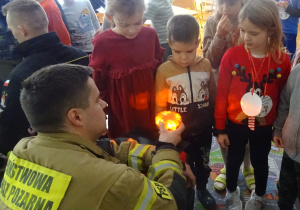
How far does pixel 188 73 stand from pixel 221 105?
0.35m

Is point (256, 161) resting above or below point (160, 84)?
below

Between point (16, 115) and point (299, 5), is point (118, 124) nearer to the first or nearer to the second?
point (16, 115)

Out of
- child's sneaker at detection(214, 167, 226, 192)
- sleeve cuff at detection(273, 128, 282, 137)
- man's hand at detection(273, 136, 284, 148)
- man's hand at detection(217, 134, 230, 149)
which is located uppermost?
sleeve cuff at detection(273, 128, 282, 137)

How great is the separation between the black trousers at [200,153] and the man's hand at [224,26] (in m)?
0.77

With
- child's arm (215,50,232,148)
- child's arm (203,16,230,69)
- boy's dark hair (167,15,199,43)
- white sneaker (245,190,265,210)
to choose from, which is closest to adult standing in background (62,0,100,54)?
child's arm (203,16,230,69)

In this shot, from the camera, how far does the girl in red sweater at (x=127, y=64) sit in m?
2.08

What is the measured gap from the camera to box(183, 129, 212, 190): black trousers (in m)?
2.29

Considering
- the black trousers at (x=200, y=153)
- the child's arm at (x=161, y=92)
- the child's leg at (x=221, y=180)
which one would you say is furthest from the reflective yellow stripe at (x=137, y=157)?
the child's leg at (x=221, y=180)

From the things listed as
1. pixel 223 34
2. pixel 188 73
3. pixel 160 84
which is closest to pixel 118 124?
pixel 160 84

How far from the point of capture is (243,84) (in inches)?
79.8

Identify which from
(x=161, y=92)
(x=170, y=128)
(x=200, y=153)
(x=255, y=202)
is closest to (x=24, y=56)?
(x=161, y=92)

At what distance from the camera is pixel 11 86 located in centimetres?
204

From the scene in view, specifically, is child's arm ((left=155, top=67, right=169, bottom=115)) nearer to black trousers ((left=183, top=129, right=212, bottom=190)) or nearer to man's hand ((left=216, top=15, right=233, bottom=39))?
black trousers ((left=183, top=129, right=212, bottom=190))

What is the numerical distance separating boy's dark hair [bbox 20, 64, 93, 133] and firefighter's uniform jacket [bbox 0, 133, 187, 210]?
68 millimetres
